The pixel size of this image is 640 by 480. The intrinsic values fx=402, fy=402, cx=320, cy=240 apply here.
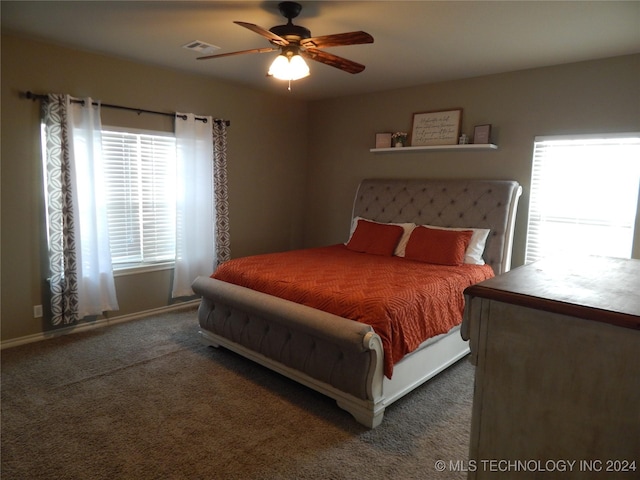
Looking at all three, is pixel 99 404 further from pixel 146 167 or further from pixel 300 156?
pixel 300 156

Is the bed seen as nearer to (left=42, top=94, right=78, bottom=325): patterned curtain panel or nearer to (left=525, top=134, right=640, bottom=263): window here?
(left=525, top=134, right=640, bottom=263): window

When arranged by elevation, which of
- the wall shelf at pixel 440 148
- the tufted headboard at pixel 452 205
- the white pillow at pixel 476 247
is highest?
the wall shelf at pixel 440 148

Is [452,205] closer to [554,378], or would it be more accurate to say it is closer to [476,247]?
[476,247]

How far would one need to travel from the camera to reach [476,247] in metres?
3.67

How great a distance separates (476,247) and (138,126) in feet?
11.2

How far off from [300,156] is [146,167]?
2123 millimetres

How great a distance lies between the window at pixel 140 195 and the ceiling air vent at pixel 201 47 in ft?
3.36

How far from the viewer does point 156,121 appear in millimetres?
4027

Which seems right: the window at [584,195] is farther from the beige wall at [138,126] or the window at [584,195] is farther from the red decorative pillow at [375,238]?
the beige wall at [138,126]

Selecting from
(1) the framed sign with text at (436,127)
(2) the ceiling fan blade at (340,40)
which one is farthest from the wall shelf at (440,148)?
(2) the ceiling fan blade at (340,40)

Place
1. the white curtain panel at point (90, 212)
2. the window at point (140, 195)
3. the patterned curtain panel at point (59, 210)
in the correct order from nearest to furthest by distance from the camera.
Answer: the patterned curtain panel at point (59, 210)
the white curtain panel at point (90, 212)
the window at point (140, 195)

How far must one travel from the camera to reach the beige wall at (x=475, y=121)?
3301 millimetres

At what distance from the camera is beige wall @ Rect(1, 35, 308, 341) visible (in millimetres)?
3268

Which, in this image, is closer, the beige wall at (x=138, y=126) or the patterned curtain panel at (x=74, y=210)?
the beige wall at (x=138, y=126)
